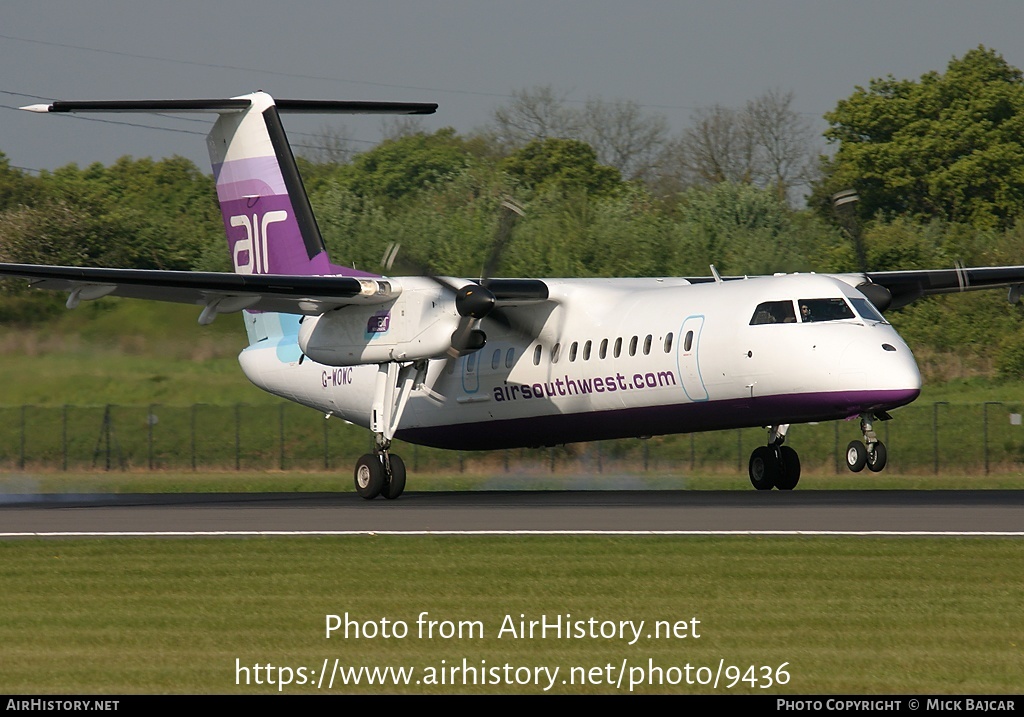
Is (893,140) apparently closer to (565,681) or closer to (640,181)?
(640,181)

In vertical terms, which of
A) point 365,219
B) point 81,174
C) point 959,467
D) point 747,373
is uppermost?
point 81,174

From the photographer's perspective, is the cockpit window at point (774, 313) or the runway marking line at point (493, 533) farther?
the cockpit window at point (774, 313)

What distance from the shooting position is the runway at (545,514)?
17.9 meters

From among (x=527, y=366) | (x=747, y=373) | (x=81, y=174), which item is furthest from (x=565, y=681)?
(x=81, y=174)

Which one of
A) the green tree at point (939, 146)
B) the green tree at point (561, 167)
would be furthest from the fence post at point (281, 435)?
the green tree at point (561, 167)

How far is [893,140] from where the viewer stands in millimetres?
70125

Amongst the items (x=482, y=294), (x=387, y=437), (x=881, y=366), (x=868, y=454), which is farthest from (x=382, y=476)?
(x=881, y=366)

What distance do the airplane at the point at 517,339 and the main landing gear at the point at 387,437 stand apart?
0.12 ft

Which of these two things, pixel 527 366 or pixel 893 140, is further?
pixel 893 140

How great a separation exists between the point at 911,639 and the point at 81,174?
306ft

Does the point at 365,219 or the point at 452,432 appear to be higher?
the point at 365,219

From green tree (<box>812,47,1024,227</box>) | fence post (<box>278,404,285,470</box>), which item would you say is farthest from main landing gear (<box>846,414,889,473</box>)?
green tree (<box>812,47,1024,227</box>)

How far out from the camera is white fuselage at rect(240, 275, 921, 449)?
21.9 meters

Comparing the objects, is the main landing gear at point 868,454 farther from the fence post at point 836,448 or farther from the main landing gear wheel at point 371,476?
the fence post at point 836,448
